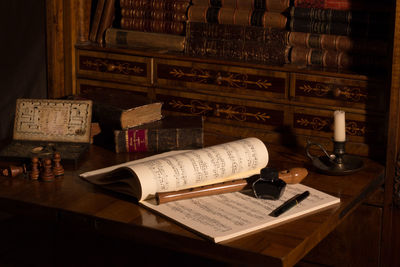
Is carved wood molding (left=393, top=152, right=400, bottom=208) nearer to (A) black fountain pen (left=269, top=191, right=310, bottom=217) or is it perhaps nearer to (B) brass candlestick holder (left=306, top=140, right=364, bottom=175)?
(B) brass candlestick holder (left=306, top=140, right=364, bottom=175)

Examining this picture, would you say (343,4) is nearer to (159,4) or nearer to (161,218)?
(159,4)

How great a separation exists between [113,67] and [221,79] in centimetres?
61

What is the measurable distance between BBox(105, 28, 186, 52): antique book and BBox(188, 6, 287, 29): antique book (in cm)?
13

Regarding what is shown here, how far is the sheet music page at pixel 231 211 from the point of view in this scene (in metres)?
2.04

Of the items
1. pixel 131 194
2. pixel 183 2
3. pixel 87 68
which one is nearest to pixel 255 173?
pixel 131 194

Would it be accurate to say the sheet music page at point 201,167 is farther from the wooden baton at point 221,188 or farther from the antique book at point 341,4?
the antique book at point 341,4

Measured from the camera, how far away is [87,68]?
3.51 metres

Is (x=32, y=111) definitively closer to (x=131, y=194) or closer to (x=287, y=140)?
(x=131, y=194)

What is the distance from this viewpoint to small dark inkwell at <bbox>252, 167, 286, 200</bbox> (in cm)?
229

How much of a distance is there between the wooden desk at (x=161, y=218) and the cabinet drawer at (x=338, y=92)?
294 millimetres

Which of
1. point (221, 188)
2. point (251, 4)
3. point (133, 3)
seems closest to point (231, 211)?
point (221, 188)

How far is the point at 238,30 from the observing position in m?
3.11

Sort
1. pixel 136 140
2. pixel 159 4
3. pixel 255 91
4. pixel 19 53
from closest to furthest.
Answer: pixel 136 140 < pixel 255 91 < pixel 159 4 < pixel 19 53

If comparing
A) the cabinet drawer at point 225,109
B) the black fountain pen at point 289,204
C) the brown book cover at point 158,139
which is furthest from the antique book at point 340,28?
the black fountain pen at point 289,204
